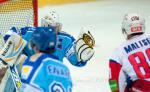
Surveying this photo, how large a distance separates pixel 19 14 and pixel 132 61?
4.90 feet

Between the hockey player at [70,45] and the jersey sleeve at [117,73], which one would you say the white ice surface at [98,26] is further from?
the jersey sleeve at [117,73]

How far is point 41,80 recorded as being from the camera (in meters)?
2.27

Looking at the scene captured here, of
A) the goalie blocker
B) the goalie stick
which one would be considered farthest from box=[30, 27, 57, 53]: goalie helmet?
the goalie blocker

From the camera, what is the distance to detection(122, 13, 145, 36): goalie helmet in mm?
2881

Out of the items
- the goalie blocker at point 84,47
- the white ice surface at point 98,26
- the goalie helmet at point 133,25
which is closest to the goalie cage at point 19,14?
the goalie blocker at point 84,47

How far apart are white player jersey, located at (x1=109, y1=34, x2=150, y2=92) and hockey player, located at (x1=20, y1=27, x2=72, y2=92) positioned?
1.86 feet

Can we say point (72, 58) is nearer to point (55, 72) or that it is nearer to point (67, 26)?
point (55, 72)

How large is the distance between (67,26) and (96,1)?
7.40 feet

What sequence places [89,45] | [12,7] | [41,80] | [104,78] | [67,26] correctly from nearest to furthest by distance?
[41,80] → [89,45] → [12,7] → [104,78] → [67,26]

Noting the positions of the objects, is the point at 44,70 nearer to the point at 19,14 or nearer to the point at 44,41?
the point at 44,41

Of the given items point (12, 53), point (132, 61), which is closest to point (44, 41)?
point (12, 53)

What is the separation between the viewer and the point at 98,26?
7262 mm

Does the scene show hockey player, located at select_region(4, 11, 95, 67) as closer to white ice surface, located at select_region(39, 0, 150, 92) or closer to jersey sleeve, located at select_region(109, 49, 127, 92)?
jersey sleeve, located at select_region(109, 49, 127, 92)

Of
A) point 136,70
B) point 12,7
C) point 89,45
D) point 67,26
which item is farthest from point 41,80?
point 67,26
